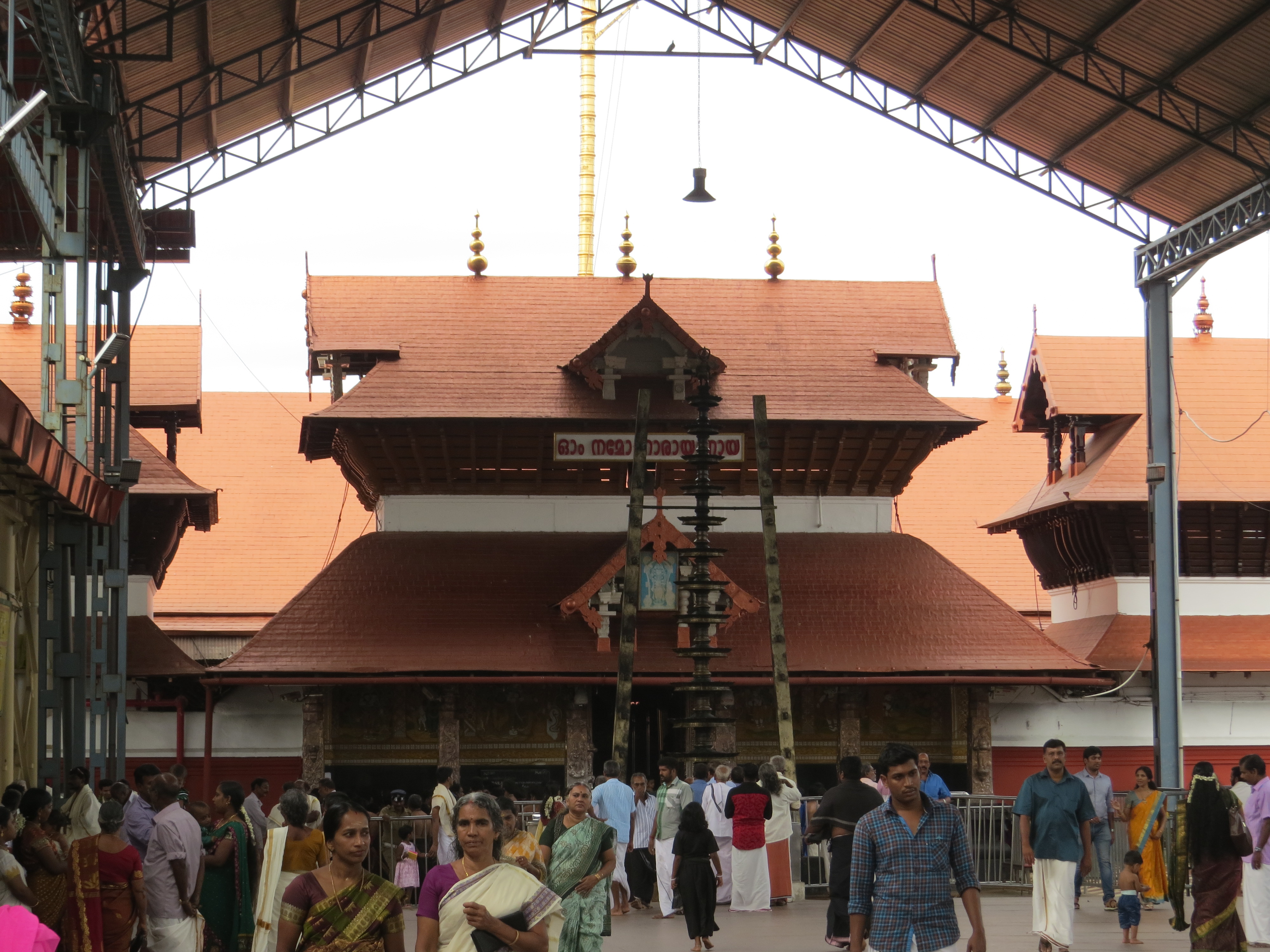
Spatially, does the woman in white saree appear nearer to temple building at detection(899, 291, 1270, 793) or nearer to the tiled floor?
the tiled floor

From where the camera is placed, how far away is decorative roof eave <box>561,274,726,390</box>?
25031 mm

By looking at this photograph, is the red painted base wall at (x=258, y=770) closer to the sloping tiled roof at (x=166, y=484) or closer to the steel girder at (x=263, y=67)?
the sloping tiled roof at (x=166, y=484)

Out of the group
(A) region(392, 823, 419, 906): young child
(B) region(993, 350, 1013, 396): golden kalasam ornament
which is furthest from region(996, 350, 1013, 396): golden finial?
(A) region(392, 823, 419, 906): young child

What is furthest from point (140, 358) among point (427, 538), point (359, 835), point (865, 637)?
point (359, 835)

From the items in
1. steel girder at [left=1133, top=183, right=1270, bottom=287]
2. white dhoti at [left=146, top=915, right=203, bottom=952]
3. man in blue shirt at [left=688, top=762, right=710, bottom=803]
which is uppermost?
steel girder at [left=1133, top=183, right=1270, bottom=287]

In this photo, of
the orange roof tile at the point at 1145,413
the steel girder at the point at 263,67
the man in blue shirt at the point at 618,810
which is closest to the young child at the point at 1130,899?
the man in blue shirt at the point at 618,810

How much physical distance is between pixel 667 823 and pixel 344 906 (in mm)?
10484

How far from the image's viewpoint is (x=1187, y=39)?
20.9m

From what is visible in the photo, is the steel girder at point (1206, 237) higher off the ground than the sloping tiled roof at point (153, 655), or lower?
higher

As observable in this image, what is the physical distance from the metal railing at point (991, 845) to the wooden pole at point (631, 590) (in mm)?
2288

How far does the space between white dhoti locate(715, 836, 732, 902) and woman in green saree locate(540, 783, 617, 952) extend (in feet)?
25.6

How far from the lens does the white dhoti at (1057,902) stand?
1236 cm

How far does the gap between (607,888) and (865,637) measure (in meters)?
14.6

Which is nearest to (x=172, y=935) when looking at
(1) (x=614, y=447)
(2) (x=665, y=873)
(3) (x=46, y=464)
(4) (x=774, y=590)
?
(3) (x=46, y=464)
